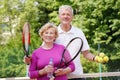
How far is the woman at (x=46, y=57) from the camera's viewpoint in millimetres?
3555

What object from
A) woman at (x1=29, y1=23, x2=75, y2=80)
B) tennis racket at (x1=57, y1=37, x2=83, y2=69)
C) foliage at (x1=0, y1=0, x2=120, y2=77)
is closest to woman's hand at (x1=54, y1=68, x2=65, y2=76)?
woman at (x1=29, y1=23, x2=75, y2=80)

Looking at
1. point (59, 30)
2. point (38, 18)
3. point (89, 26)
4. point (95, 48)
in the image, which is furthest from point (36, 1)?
point (59, 30)

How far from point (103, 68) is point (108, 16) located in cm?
651

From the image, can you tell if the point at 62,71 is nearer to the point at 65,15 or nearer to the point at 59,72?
the point at 59,72

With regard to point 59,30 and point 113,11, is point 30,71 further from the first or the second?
point 113,11

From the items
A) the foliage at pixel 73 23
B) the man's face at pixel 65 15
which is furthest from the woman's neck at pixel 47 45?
the foliage at pixel 73 23

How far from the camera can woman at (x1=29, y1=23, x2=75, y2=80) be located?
11.7 ft

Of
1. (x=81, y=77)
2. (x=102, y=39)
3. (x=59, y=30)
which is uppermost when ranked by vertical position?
(x=59, y=30)

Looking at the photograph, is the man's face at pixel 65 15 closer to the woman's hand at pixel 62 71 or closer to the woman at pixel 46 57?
the woman at pixel 46 57

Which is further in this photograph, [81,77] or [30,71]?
[81,77]

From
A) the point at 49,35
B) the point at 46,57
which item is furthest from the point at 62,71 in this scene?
the point at 49,35

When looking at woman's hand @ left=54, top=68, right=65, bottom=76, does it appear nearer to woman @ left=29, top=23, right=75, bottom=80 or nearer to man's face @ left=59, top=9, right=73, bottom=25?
woman @ left=29, top=23, right=75, bottom=80

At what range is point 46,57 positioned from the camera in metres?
3.56

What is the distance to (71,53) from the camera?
12.7ft
